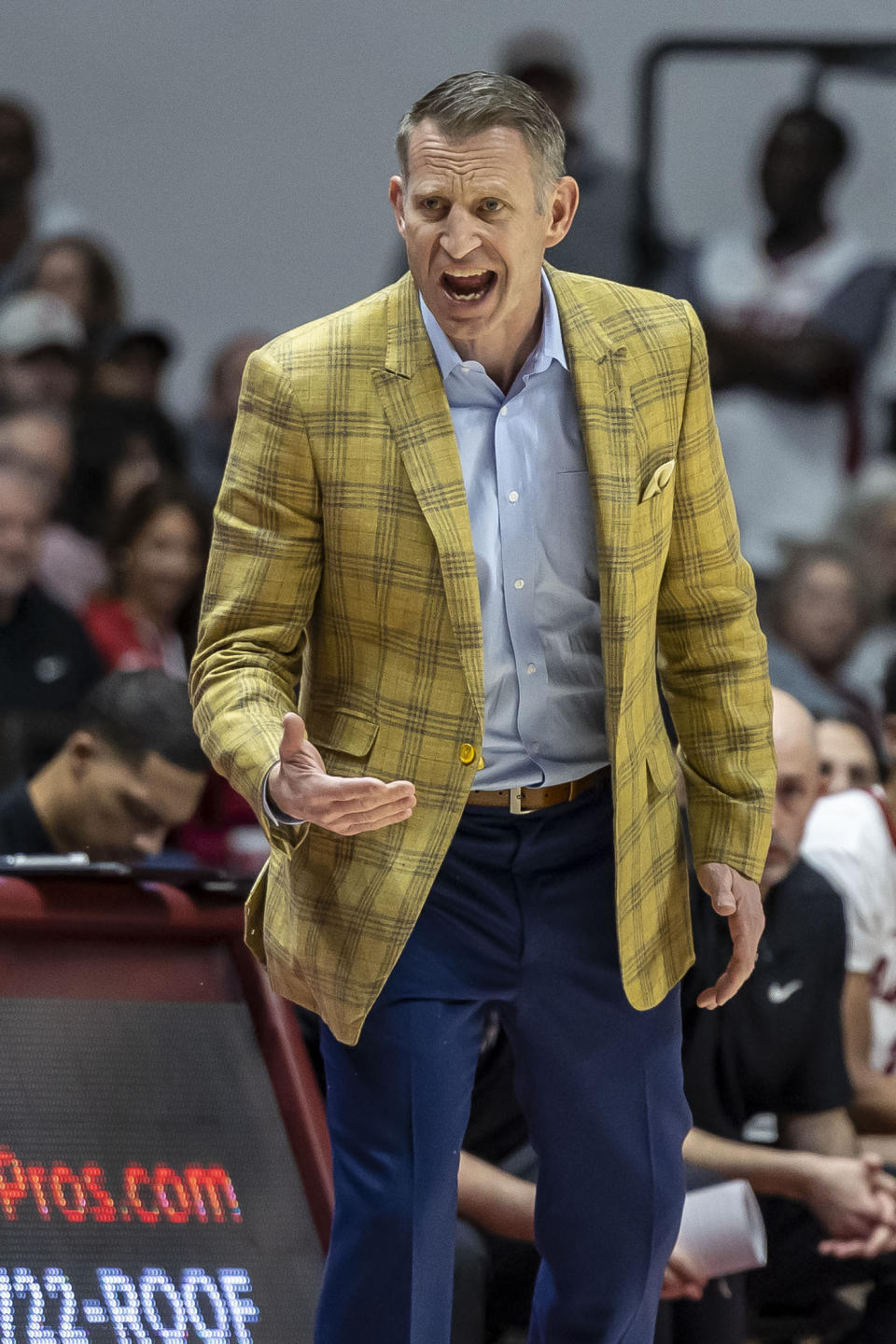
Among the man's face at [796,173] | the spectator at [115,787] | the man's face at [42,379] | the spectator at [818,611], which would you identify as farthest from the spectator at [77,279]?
the spectator at [115,787]

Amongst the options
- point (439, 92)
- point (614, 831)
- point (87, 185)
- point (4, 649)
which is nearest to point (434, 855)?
point (614, 831)

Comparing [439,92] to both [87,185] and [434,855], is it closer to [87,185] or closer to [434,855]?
[434,855]

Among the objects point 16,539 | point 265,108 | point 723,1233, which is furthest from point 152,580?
point 723,1233

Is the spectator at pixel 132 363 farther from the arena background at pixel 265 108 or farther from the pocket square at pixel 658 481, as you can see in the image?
the pocket square at pixel 658 481

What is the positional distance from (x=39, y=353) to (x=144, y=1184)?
11.3ft

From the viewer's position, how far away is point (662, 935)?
66.7 inches

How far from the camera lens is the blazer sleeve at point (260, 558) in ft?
5.27

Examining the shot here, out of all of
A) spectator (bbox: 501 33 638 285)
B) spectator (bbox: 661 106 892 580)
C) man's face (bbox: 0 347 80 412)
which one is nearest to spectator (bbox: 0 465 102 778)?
man's face (bbox: 0 347 80 412)

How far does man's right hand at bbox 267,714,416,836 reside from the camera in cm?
143

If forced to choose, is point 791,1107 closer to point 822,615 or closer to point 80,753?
point 80,753

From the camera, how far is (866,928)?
279 cm

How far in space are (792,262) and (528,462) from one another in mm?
3677

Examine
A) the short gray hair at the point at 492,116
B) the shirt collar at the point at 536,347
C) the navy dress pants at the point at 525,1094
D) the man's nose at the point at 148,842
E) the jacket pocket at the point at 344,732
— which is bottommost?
the man's nose at the point at 148,842

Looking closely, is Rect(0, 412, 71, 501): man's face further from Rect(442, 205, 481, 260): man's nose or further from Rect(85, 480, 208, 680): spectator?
Rect(442, 205, 481, 260): man's nose
